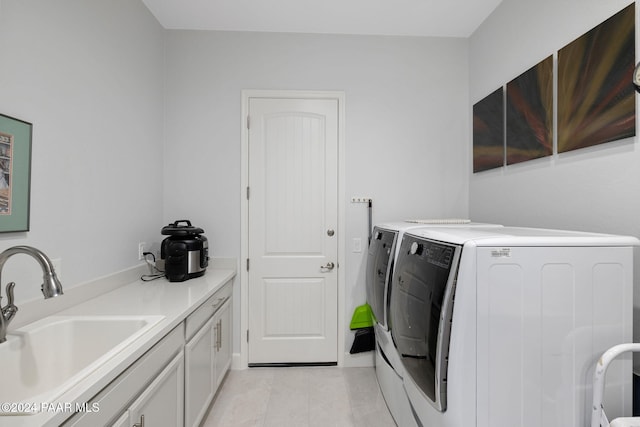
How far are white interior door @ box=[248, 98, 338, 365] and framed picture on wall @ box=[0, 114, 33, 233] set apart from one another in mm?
1382

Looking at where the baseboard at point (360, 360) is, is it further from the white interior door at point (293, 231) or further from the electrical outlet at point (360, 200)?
the electrical outlet at point (360, 200)

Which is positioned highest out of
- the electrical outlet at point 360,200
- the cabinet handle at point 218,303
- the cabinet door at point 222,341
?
the electrical outlet at point 360,200

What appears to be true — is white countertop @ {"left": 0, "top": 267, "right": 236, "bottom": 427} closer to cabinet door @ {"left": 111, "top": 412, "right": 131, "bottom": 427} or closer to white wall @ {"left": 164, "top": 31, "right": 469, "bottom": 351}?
cabinet door @ {"left": 111, "top": 412, "right": 131, "bottom": 427}

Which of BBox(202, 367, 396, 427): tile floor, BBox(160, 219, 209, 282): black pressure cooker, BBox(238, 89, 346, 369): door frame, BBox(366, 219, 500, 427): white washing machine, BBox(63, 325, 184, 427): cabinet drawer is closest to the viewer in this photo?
BBox(63, 325, 184, 427): cabinet drawer

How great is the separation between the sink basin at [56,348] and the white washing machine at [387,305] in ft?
3.98

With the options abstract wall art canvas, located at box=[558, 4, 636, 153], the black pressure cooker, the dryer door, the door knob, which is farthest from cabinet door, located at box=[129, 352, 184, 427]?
abstract wall art canvas, located at box=[558, 4, 636, 153]

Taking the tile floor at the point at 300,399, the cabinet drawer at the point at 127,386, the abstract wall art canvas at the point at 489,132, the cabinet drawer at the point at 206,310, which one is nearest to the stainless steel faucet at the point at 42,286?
the cabinet drawer at the point at 127,386

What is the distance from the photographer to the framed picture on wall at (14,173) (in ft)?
3.87

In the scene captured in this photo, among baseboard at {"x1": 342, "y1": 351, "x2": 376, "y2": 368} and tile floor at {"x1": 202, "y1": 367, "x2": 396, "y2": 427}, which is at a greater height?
baseboard at {"x1": 342, "y1": 351, "x2": 376, "y2": 368}

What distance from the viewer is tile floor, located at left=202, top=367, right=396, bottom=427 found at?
1894mm

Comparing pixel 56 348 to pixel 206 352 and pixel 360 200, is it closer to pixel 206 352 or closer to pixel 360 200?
pixel 206 352

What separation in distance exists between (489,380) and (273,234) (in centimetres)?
180

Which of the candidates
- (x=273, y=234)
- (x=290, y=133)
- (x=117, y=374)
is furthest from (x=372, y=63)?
(x=117, y=374)

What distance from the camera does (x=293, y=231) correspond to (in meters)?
2.51
